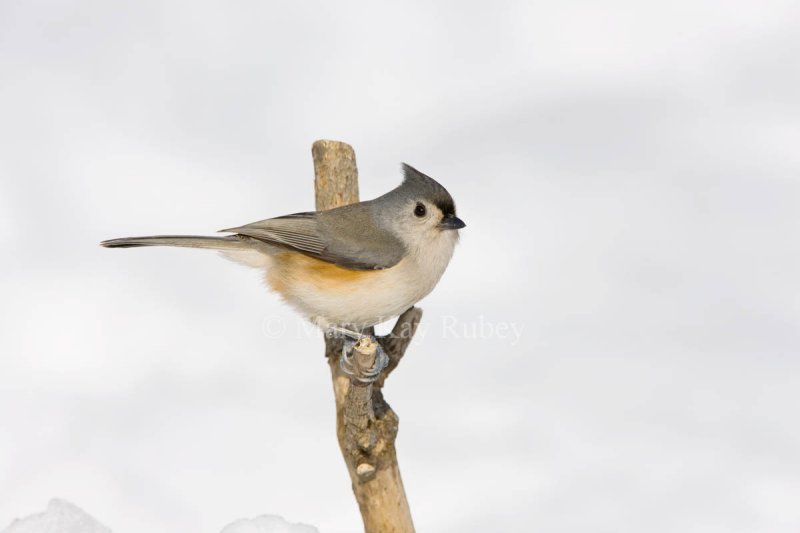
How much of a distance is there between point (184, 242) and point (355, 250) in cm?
94

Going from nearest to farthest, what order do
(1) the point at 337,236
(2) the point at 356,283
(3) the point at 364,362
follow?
(3) the point at 364,362 < (2) the point at 356,283 < (1) the point at 337,236

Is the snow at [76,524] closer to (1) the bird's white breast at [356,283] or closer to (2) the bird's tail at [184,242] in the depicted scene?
(1) the bird's white breast at [356,283]

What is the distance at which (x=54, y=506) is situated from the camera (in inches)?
186

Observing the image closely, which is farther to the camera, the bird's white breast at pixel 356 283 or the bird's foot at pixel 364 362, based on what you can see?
the bird's white breast at pixel 356 283

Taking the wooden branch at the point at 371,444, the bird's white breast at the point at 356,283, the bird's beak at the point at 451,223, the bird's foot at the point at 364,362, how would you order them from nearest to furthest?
1. the bird's foot at the point at 364,362
2. the wooden branch at the point at 371,444
3. the bird's white breast at the point at 356,283
4. the bird's beak at the point at 451,223

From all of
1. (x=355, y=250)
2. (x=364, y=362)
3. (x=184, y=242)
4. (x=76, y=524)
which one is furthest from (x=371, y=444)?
(x=76, y=524)

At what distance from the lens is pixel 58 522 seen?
4.65m

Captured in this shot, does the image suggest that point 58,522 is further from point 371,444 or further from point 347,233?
point 347,233

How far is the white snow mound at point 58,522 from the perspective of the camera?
15.2 ft

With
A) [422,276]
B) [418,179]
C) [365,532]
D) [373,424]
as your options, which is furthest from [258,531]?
[418,179]

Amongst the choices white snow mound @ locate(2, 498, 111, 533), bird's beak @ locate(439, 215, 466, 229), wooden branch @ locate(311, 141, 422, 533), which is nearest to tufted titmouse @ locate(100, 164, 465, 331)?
bird's beak @ locate(439, 215, 466, 229)

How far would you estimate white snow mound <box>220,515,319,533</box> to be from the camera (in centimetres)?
470

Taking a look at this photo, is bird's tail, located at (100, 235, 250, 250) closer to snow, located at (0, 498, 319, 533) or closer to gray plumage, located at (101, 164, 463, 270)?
A: gray plumage, located at (101, 164, 463, 270)

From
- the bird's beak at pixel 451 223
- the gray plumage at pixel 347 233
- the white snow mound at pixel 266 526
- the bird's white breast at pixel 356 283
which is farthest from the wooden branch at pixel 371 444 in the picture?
the bird's beak at pixel 451 223
